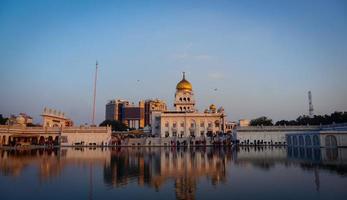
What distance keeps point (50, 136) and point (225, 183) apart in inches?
2225

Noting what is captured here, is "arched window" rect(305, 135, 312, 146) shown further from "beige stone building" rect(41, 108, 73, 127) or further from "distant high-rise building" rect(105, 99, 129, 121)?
"distant high-rise building" rect(105, 99, 129, 121)

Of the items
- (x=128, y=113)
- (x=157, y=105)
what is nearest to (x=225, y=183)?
(x=157, y=105)

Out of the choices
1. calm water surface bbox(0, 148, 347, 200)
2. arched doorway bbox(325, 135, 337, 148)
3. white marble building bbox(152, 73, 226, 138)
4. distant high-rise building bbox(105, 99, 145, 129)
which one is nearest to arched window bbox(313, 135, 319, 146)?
arched doorway bbox(325, 135, 337, 148)

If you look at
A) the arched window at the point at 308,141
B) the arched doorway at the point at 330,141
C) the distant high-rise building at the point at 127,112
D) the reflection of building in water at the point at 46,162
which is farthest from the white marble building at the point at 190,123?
the distant high-rise building at the point at 127,112

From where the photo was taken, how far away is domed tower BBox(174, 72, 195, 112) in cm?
7344

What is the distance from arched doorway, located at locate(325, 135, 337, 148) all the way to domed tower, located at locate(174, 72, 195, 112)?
111 feet

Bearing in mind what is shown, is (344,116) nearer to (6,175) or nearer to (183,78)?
(183,78)

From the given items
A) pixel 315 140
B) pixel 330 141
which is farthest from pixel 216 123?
pixel 330 141

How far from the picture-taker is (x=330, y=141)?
147 feet

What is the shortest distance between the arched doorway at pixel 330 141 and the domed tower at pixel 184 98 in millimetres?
33785

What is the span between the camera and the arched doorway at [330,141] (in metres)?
44.3

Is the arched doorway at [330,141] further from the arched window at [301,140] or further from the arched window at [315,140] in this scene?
the arched window at [301,140]

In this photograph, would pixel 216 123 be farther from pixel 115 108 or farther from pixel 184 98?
pixel 115 108

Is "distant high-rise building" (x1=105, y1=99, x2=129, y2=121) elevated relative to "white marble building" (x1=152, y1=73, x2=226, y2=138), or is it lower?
elevated
